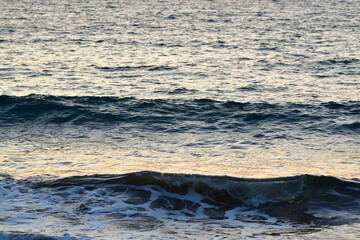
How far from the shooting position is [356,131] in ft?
47.2

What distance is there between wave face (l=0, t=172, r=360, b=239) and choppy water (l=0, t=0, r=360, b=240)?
0.03m

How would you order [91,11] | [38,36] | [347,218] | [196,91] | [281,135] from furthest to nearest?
[91,11] → [38,36] → [196,91] → [281,135] → [347,218]

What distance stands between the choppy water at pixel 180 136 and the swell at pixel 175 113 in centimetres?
6

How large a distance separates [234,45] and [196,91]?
1063cm

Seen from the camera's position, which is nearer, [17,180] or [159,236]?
[159,236]

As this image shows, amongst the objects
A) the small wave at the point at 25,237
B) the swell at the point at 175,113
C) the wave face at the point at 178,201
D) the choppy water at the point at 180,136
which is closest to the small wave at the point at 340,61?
the choppy water at the point at 180,136

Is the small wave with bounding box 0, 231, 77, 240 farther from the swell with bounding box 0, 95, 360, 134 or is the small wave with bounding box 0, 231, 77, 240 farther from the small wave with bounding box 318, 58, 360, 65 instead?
the small wave with bounding box 318, 58, 360, 65

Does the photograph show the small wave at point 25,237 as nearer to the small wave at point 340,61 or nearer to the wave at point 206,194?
the wave at point 206,194

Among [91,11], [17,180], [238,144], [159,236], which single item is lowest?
[159,236]

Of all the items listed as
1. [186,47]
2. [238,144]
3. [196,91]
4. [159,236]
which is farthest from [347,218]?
[186,47]

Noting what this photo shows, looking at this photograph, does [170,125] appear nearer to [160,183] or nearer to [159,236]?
[160,183]

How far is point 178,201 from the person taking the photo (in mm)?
9516

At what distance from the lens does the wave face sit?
8383 millimetres

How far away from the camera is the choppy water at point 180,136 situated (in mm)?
8562
